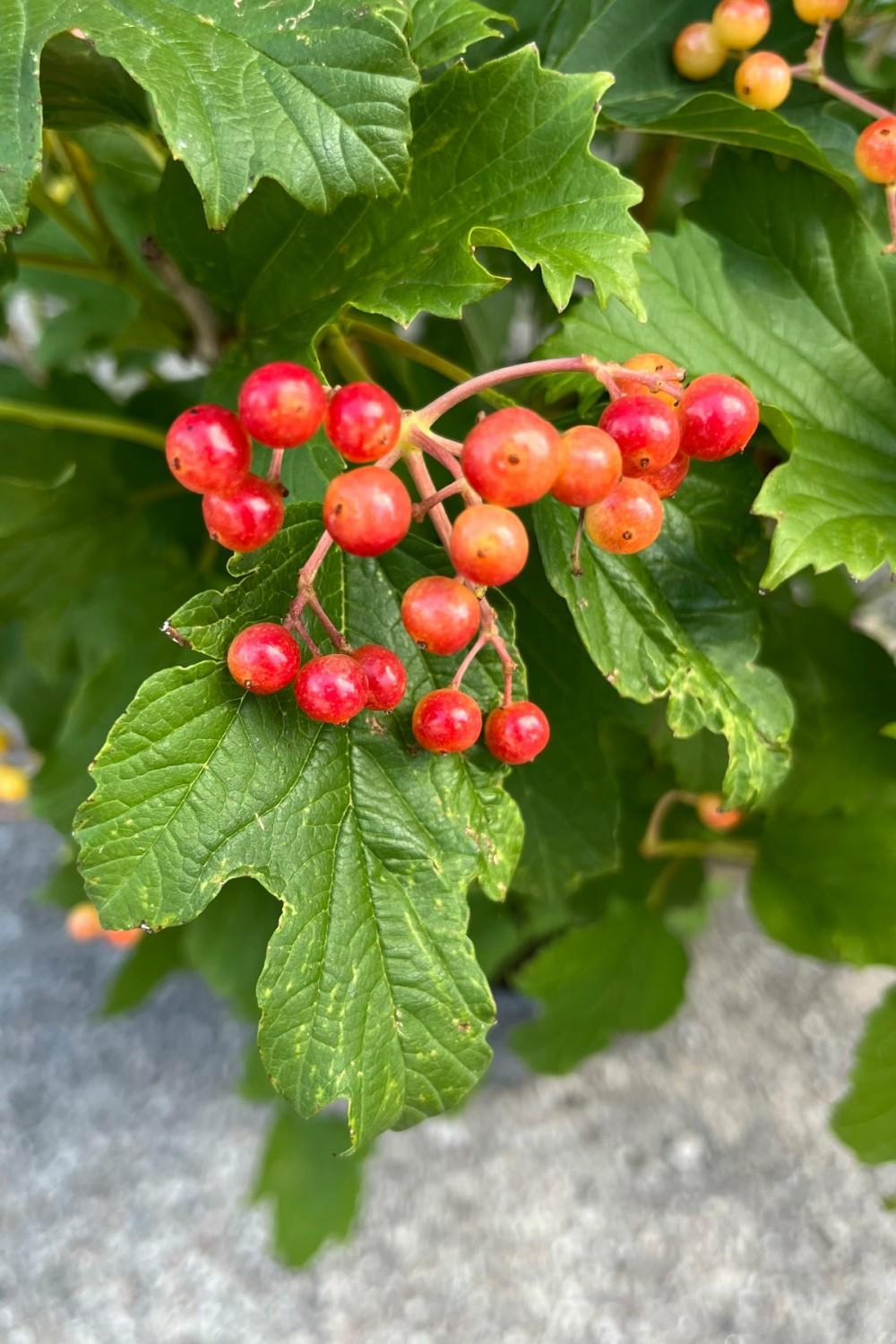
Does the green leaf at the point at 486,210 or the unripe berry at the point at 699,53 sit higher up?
the unripe berry at the point at 699,53

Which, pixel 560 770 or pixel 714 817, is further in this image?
pixel 714 817

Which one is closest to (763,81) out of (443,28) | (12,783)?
(443,28)

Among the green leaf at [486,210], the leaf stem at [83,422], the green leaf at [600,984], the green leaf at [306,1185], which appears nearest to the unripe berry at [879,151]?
the green leaf at [486,210]

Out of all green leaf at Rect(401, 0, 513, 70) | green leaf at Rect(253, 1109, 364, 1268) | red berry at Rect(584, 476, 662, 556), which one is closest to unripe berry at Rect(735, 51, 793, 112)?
green leaf at Rect(401, 0, 513, 70)

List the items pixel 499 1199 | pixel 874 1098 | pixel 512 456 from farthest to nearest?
pixel 499 1199 → pixel 874 1098 → pixel 512 456

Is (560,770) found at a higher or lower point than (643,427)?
lower

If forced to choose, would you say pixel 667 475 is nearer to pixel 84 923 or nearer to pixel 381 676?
pixel 381 676

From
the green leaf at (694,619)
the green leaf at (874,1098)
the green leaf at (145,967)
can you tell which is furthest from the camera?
the green leaf at (145,967)

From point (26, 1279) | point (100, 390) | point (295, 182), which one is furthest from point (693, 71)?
point (26, 1279)

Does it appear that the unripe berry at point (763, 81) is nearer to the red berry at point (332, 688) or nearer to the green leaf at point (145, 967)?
the red berry at point (332, 688)
